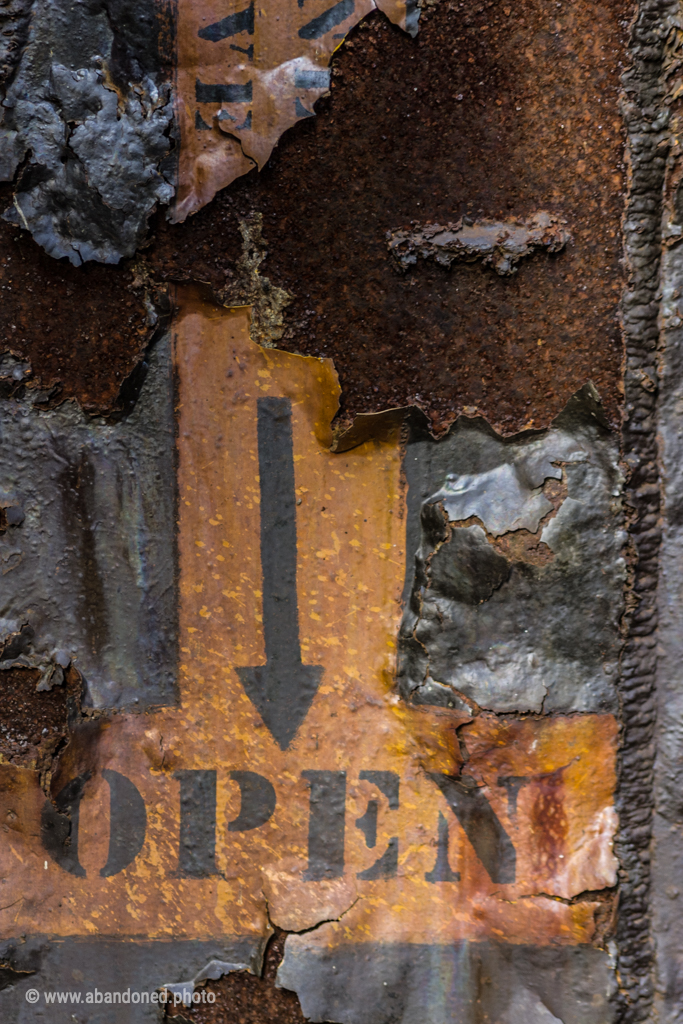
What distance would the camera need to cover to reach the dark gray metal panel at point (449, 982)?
110cm

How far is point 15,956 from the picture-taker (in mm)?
1225

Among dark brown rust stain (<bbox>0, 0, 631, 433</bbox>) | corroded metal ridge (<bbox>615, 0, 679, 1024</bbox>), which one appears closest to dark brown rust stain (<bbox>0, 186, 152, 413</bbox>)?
dark brown rust stain (<bbox>0, 0, 631, 433</bbox>)

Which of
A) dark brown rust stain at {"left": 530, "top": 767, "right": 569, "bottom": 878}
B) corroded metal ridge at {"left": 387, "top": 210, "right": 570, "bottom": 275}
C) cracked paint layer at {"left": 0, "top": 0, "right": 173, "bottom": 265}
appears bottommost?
dark brown rust stain at {"left": 530, "top": 767, "right": 569, "bottom": 878}

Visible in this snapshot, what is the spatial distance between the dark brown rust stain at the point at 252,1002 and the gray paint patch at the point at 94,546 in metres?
0.46

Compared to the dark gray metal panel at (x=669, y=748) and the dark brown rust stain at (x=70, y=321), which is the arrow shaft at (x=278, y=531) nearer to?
the dark brown rust stain at (x=70, y=321)

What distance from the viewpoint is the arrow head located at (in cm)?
117

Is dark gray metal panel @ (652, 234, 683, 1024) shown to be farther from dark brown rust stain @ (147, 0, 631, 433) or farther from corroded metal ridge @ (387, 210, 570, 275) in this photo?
corroded metal ridge @ (387, 210, 570, 275)

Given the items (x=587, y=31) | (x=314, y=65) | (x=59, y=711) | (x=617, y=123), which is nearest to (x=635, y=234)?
(x=617, y=123)

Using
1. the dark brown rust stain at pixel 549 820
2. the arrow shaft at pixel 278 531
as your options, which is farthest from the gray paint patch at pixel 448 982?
the arrow shaft at pixel 278 531

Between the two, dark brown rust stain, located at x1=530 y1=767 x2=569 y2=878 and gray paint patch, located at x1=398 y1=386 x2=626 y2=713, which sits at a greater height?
gray paint patch, located at x1=398 y1=386 x2=626 y2=713

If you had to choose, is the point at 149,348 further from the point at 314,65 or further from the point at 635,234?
the point at 635,234

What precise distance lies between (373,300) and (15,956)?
1.24 m

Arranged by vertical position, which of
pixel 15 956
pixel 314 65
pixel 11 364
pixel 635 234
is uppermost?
pixel 314 65

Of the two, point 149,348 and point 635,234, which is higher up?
point 635,234
